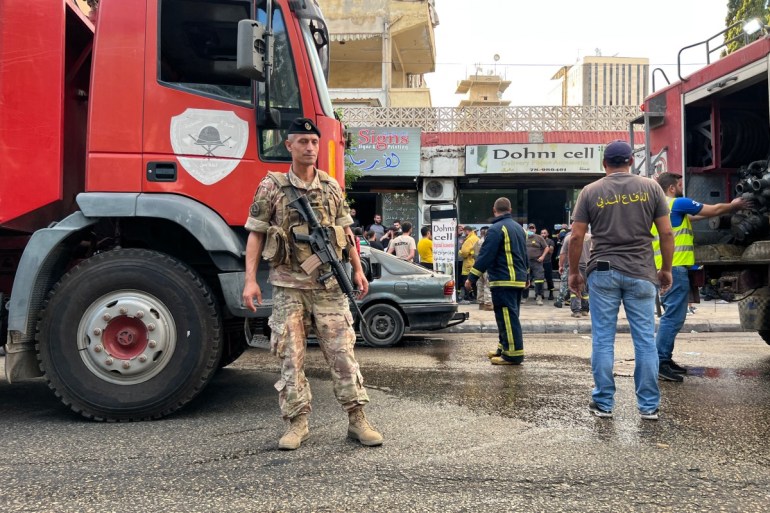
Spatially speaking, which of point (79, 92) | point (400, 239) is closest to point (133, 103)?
point (79, 92)

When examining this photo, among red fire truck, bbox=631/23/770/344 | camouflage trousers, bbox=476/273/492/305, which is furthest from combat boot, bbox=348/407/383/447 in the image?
camouflage trousers, bbox=476/273/492/305

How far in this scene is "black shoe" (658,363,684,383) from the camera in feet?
17.6

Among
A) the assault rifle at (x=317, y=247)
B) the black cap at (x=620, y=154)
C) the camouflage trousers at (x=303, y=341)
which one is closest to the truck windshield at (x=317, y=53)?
the assault rifle at (x=317, y=247)

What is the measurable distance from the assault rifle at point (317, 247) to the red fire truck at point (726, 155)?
153 inches

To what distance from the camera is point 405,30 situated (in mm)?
22141

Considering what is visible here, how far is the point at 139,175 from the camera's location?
4.06 metres

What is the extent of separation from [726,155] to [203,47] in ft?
18.8

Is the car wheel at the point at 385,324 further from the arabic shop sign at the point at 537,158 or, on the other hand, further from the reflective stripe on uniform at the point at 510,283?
the arabic shop sign at the point at 537,158

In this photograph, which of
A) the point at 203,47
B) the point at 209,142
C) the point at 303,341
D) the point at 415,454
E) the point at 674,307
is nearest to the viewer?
the point at 415,454

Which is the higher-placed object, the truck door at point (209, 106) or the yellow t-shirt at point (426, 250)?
the truck door at point (209, 106)

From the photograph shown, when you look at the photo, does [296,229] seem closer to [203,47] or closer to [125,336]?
[125,336]

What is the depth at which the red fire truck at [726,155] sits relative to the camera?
5582 mm

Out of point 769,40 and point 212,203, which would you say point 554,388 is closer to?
point 212,203

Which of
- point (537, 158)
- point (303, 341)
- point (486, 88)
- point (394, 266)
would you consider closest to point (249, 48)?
point (303, 341)
